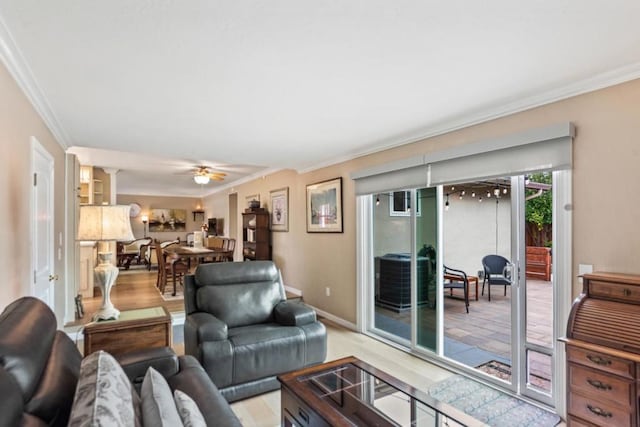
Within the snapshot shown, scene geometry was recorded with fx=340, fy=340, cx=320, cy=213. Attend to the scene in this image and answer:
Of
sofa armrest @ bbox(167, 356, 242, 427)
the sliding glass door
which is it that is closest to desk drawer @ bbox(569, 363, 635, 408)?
the sliding glass door

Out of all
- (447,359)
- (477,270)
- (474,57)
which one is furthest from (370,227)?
(474,57)

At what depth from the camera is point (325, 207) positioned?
488 centimetres

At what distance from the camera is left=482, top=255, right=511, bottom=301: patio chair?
120 inches

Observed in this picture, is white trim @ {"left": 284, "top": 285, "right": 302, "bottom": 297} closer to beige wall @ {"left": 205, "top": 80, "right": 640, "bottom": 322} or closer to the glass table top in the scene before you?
the glass table top

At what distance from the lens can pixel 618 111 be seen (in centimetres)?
211

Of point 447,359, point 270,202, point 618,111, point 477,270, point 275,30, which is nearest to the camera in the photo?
point 275,30

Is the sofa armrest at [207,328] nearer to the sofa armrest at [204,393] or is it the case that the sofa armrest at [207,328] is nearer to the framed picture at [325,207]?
the sofa armrest at [204,393]

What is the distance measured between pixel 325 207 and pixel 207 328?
105 inches

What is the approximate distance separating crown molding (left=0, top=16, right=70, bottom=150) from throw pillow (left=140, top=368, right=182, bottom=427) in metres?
1.73

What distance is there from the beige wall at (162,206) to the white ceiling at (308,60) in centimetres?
911

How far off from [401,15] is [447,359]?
115 inches

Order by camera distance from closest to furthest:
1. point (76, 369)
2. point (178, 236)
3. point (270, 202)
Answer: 1. point (76, 369)
2. point (270, 202)
3. point (178, 236)

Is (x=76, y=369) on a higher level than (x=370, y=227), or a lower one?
lower

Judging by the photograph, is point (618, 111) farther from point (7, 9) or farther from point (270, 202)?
point (270, 202)
